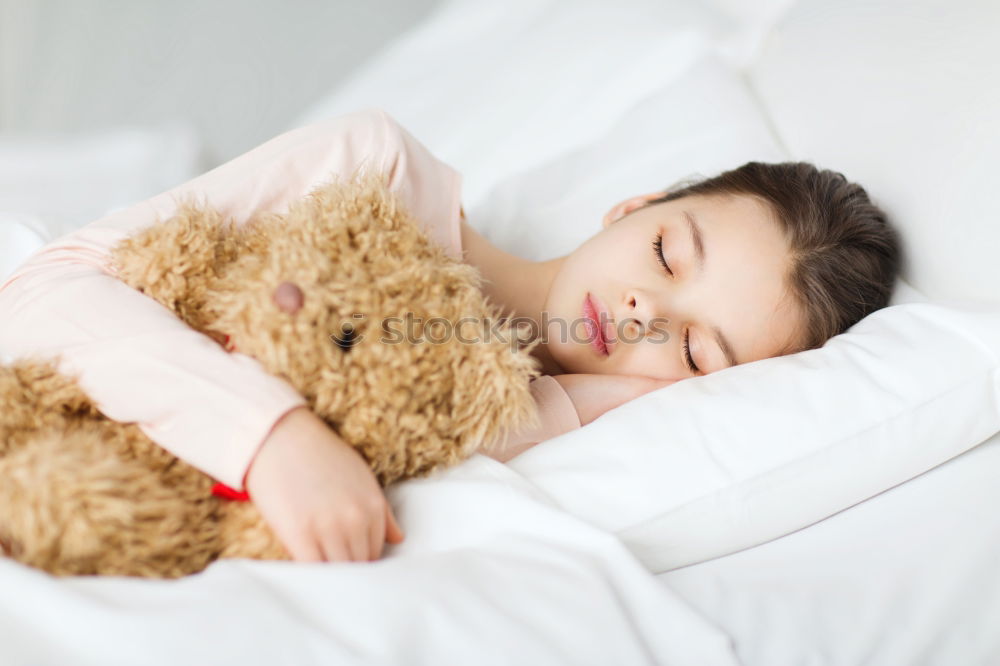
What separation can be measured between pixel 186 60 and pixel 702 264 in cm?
137

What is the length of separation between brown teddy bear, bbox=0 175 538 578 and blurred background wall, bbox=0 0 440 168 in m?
1.05

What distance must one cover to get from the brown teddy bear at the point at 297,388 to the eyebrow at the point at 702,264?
1.11 feet

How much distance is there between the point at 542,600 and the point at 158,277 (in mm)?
498

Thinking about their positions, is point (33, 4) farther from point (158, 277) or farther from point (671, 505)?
point (671, 505)

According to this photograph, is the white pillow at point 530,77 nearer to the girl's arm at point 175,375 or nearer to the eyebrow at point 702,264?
the eyebrow at point 702,264

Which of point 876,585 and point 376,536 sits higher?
point 376,536

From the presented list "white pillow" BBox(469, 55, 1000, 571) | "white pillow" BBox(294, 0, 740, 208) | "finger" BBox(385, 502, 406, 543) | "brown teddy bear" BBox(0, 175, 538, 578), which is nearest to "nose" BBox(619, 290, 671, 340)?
"white pillow" BBox(469, 55, 1000, 571)

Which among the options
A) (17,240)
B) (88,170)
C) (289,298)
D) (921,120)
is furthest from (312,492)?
(88,170)

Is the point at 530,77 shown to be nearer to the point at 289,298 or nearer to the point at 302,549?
the point at 289,298

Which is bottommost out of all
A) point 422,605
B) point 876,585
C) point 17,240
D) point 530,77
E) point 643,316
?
point 876,585

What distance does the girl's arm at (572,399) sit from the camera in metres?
0.89

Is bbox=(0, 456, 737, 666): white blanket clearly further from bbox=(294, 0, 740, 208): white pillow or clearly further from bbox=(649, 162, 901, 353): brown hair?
bbox=(294, 0, 740, 208): white pillow

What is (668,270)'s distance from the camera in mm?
981

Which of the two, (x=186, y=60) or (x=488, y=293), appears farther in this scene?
(x=186, y=60)
